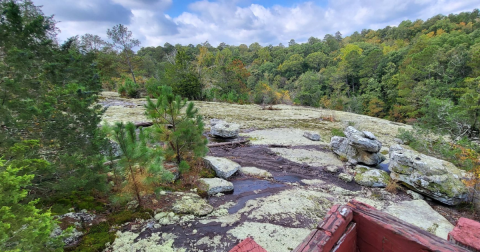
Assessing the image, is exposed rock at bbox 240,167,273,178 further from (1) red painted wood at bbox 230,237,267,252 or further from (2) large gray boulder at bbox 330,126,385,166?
(1) red painted wood at bbox 230,237,267,252

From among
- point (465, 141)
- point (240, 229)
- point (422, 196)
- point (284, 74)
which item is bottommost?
point (422, 196)

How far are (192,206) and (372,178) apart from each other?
5.46 meters

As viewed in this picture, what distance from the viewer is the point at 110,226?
3.43 meters

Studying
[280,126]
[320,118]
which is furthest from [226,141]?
[320,118]

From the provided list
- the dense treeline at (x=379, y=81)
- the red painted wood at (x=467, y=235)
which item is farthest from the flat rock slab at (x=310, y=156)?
the red painted wood at (x=467, y=235)

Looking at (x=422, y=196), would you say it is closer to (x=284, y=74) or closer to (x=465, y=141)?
(x=465, y=141)

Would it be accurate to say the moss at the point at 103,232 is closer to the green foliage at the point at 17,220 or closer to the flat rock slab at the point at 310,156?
the green foliage at the point at 17,220

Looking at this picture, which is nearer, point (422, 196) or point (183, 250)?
point (183, 250)

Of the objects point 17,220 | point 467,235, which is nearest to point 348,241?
point 467,235

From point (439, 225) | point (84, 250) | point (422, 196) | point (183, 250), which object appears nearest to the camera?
point (84, 250)

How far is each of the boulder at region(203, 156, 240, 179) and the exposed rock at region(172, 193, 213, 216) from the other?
1617 mm

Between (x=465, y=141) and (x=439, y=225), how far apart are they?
558 cm

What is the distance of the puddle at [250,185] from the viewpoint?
5445 millimetres

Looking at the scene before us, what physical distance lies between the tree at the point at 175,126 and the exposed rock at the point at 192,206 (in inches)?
30.1
